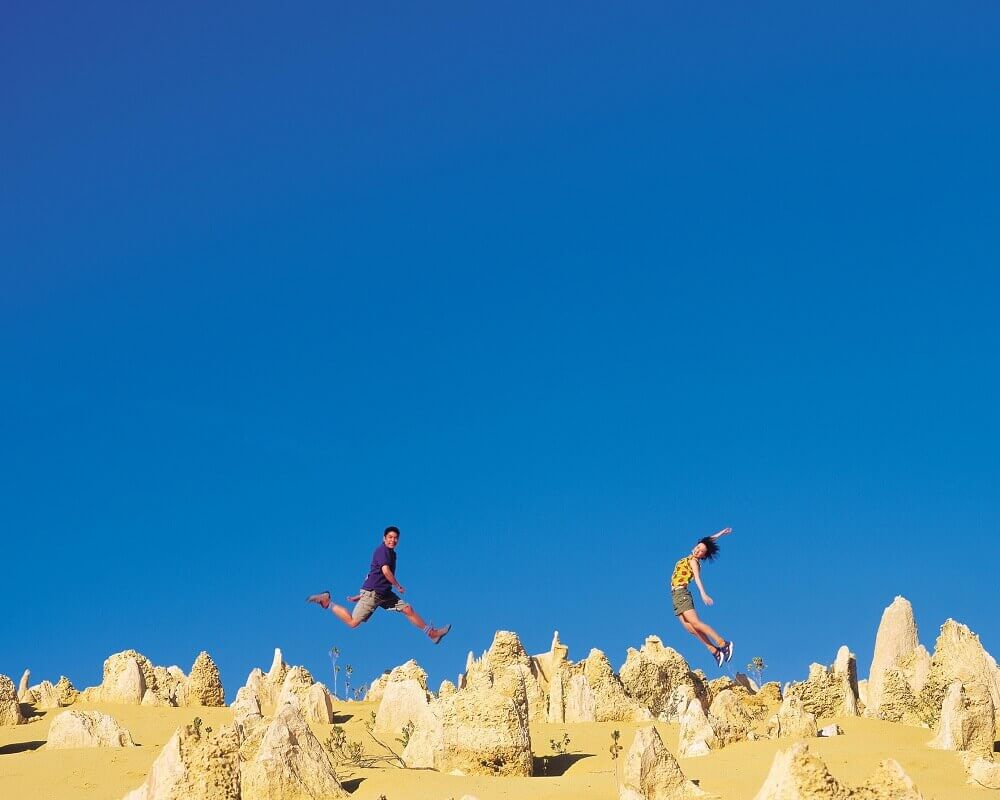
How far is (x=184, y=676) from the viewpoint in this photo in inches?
1216

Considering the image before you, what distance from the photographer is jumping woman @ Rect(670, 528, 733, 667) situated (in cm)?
1925

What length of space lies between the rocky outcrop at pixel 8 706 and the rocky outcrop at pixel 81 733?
6884 mm

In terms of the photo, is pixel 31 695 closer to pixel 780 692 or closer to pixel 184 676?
pixel 184 676

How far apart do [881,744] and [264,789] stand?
8.34 meters

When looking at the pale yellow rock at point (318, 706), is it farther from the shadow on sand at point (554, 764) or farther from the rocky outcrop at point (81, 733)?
the shadow on sand at point (554, 764)

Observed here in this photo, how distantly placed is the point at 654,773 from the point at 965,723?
6179mm

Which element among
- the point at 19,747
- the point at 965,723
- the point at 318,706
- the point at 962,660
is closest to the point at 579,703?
the point at 318,706

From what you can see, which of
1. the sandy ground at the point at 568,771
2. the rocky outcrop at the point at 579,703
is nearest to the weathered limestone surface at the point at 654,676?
the rocky outcrop at the point at 579,703

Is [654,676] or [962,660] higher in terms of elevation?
[654,676]

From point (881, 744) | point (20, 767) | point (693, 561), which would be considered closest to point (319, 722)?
point (20, 767)

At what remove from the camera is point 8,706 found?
26.0 meters

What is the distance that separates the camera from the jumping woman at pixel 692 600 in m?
19.2

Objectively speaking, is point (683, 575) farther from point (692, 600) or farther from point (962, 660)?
point (962, 660)

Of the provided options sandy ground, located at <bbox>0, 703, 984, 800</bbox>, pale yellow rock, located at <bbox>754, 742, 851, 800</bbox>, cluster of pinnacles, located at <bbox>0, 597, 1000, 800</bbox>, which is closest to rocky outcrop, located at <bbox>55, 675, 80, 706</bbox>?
cluster of pinnacles, located at <bbox>0, 597, 1000, 800</bbox>
